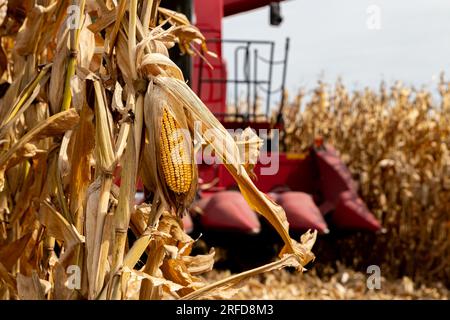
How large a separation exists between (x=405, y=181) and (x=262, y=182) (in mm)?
1207

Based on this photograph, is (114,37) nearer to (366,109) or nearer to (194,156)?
(194,156)

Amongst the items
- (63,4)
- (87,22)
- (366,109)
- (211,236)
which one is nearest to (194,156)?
(87,22)

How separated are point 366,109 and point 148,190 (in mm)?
5755

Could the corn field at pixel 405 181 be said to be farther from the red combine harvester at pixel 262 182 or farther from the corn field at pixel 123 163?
the corn field at pixel 123 163

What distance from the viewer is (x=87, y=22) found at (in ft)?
5.40

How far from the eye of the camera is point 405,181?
5891 millimetres

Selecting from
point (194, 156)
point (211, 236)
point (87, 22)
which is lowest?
point (211, 236)

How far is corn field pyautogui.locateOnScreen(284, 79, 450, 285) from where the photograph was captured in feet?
19.1

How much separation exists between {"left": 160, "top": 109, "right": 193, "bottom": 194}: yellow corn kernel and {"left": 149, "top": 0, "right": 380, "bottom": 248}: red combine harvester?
3.19 m

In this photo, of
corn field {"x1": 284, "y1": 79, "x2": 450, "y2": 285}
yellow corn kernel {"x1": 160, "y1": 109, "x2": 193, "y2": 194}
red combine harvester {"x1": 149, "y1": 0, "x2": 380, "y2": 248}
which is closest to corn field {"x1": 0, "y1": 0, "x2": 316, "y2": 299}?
yellow corn kernel {"x1": 160, "y1": 109, "x2": 193, "y2": 194}

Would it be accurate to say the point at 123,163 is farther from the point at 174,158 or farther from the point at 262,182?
the point at 262,182

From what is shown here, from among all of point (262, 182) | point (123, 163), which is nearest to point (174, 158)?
point (123, 163)

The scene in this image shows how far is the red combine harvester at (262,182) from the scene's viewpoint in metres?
4.55

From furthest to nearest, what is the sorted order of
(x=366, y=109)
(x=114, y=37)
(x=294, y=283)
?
1. (x=366, y=109)
2. (x=294, y=283)
3. (x=114, y=37)
